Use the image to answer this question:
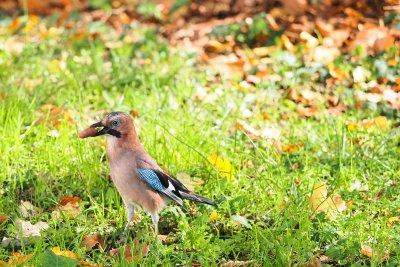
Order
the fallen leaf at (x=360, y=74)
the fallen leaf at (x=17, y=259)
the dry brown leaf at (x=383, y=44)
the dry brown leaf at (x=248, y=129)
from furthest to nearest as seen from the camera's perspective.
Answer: the dry brown leaf at (x=383, y=44) → the fallen leaf at (x=360, y=74) → the dry brown leaf at (x=248, y=129) → the fallen leaf at (x=17, y=259)

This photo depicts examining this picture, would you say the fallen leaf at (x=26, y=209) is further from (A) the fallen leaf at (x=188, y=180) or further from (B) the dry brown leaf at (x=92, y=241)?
(A) the fallen leaf at (x=188, y=180)

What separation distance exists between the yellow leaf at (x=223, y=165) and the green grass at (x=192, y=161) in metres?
0.06

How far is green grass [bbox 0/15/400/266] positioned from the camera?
3.83 m

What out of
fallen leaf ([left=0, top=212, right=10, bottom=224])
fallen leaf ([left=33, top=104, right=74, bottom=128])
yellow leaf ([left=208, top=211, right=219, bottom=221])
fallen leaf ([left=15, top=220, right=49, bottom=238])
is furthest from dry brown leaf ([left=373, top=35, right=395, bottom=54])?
fallen leaf ([left=0, top=212, right=10, bottom=224])

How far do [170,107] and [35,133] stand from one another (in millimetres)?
1054

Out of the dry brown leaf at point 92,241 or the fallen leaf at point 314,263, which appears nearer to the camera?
the fallen leaf at point 314,263

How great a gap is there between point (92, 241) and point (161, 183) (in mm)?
467

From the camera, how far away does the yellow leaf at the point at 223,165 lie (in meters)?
4.55

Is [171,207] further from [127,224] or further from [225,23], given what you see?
[225,23]

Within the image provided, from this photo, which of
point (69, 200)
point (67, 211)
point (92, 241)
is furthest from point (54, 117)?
point (92, 241)

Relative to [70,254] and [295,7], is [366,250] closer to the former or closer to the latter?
[70,254]

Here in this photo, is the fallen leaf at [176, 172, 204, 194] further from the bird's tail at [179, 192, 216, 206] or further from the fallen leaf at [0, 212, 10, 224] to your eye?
the fallen leaf at [0, 212, 10, 224]

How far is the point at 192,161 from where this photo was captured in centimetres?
470

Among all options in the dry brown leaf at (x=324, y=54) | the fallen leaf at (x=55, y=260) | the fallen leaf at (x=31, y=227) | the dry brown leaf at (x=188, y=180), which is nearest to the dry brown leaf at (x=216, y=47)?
the dry brown leaf at (x=324, y=54)
